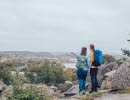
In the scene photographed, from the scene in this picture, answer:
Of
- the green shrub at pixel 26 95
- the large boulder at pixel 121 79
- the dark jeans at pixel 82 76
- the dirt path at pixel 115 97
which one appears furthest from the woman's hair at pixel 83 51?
the green shrub at pixel 26 95

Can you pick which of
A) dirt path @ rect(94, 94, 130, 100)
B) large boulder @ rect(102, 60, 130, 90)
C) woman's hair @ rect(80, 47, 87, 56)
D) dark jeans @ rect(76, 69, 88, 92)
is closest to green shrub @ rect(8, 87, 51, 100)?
dirt path @ rect(94, 94, 130, 100)

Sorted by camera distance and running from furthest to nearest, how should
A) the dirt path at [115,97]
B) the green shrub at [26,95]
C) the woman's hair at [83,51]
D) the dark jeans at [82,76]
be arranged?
the dark jeans at [82,76] → the woman's hair at [83,51] → the dirt path at [115,97] → the green shrub at [26,95]

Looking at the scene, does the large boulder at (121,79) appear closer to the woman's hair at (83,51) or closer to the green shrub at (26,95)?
the woman's hair at (83,51)

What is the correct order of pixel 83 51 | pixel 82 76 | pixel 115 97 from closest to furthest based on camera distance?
pixel 115 97
pixel 83 51
pixel 82 76

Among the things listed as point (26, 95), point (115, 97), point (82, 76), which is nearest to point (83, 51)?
point (82, 76)

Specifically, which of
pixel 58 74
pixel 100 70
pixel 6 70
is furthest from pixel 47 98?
pixel 58 74

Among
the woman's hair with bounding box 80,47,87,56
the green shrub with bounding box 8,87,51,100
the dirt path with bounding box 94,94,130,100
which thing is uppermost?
the woman's hair with bounding box 80,47,87,56

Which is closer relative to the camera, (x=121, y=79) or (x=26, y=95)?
(x=26, y=95)

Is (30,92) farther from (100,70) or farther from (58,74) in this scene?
(58,74)

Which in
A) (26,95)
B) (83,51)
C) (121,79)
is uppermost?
(83,51)

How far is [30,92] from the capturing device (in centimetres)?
876

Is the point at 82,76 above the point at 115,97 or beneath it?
above

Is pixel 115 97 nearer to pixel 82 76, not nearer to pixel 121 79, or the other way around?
pixel 121 79

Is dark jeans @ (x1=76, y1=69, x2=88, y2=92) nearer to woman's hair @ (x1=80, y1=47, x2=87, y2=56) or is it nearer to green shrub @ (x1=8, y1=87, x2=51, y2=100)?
woman's hair @ (x1=80, y1=47, x2=87, y2=56)
